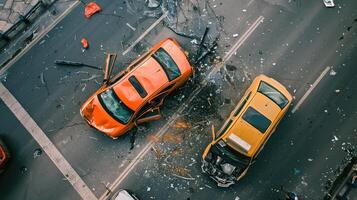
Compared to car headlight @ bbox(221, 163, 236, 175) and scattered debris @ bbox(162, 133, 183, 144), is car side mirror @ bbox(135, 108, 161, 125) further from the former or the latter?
car headlight @ bbox(221, 163, 236, 175)

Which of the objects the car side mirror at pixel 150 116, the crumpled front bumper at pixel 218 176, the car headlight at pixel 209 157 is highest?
the car side mirror at pixel 150 116

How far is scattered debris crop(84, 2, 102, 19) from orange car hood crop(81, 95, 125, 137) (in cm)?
378

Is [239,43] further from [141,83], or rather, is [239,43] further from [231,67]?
[141,83]

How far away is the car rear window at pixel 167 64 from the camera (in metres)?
14.4

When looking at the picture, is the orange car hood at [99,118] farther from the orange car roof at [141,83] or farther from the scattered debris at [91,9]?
the scattered debris at [91,9]

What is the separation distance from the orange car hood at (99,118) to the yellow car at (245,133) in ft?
10.8

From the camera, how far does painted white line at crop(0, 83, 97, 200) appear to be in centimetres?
1448

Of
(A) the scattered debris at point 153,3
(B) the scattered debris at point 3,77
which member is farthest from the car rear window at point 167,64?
(B) the scattered debris at point 3,77

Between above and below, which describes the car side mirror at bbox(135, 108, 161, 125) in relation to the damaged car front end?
above

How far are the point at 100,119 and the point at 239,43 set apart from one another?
6033mm

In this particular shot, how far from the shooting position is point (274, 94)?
13992 millimetres

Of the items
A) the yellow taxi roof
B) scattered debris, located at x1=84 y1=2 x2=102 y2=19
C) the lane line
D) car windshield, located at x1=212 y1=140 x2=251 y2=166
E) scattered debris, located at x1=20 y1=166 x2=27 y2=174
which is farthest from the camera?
scattered debris, located at x1=84 y1=2 x2=102 y2=19

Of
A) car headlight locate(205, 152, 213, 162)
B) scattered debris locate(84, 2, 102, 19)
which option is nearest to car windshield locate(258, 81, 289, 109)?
car headlight locate(205, 152, 213, 162)

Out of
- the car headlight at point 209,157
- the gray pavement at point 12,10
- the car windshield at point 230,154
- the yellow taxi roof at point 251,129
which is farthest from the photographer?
the gray pavement at point 12,10
